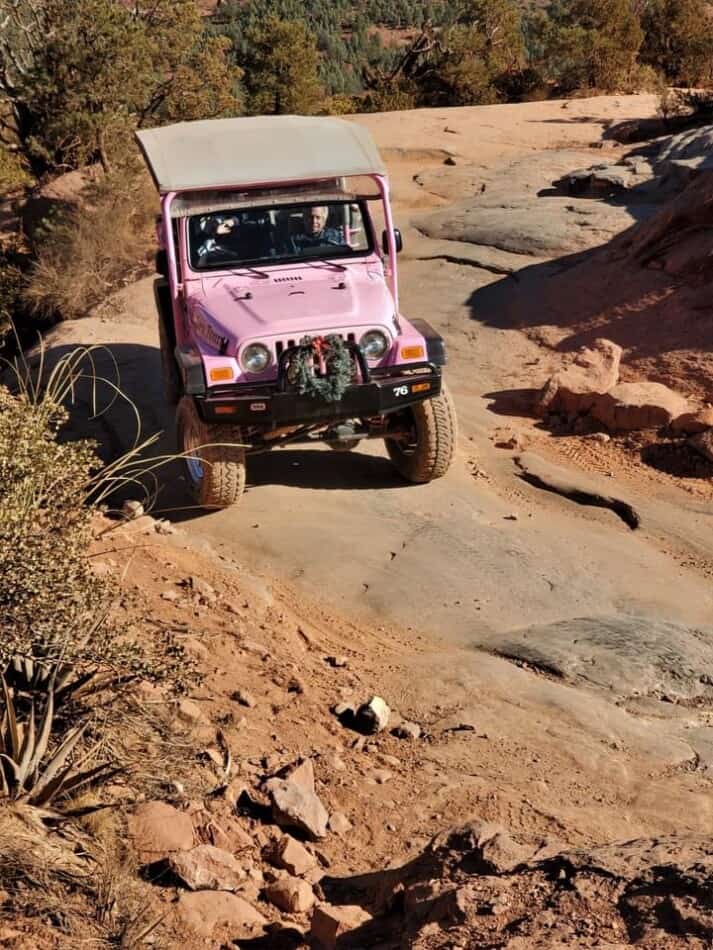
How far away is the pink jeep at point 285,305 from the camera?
7.61 metres

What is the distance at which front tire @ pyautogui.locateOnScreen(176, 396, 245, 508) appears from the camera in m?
7.76

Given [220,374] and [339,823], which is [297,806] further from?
[220,374]

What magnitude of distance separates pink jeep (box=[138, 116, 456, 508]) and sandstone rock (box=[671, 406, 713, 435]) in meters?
2.53

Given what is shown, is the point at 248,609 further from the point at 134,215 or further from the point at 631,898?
the point at 134,215

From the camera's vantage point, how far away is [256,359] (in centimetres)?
767

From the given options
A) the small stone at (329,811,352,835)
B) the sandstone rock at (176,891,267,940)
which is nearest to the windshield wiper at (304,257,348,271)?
the small stone at (329,811,352,835)

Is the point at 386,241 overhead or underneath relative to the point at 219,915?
overhead

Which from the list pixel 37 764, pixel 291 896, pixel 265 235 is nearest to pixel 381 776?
pixel 291 896

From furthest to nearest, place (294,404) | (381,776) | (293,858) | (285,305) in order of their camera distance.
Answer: (285,305) → (294,404) → (381,776) → (293,858)

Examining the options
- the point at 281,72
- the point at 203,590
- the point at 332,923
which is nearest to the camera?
the point at 332,923

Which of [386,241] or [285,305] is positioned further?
[386,241]

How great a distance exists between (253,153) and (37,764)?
5350 millimetres

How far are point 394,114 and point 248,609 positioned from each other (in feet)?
67.1

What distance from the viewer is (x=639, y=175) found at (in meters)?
15.9
